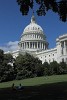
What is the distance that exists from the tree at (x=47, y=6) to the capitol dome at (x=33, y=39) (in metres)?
141

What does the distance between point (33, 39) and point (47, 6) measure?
14829cm

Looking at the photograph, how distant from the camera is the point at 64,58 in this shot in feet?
437

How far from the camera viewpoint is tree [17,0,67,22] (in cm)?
2333

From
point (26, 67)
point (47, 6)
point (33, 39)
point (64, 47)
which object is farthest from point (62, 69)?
point (33, 39)

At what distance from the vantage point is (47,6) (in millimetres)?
23484

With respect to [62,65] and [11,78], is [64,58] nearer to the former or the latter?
[62,65]

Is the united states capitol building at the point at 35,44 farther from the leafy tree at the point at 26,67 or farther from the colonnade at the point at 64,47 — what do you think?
the leafy tree at the point at 26,67

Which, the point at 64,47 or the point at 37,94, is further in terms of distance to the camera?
the point at 64,47

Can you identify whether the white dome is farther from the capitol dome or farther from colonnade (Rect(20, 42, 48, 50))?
colonnade (Rect(20, 42, 48, 50))

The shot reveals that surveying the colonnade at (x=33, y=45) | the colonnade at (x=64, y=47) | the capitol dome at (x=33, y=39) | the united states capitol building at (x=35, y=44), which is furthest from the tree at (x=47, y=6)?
the colonnade at (x=33, y=45)

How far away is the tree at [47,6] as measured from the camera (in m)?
23.3

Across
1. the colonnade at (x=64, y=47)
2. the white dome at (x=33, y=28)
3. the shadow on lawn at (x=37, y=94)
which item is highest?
the white dome at (x=33, y=28)

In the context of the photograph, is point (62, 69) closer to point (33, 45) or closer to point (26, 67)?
point (26, 67)

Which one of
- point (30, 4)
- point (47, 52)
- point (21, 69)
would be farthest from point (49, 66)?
point (30, 4)
